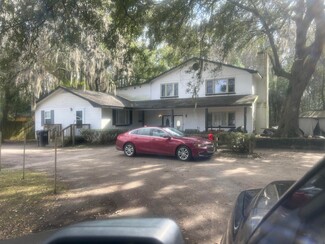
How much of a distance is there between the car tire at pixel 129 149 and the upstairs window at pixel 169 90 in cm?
1457

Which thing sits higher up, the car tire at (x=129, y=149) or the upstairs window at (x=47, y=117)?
the upstairs window at (x=47, y=117)

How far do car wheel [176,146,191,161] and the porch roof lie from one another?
1139cm

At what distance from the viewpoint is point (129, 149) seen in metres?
16.1

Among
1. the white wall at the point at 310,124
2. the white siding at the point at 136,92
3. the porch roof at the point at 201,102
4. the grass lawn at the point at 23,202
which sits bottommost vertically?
the grass lawn at the point at 23,202

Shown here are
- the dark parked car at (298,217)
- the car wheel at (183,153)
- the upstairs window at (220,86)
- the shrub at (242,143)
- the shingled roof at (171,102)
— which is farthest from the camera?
the upstairs window at (220,86)

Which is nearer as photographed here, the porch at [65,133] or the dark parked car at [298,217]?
the dark parked car at [298,217]

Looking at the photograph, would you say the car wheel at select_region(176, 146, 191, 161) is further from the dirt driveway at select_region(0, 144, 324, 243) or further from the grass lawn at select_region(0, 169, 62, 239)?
the grass lawn at select_region(0, 169, 62, 239)

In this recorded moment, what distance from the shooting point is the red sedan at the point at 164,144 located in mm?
14336

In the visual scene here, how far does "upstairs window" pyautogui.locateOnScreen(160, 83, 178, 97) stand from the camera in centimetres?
3005

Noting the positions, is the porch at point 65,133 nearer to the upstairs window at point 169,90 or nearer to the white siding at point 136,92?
the white siding at point 136,92

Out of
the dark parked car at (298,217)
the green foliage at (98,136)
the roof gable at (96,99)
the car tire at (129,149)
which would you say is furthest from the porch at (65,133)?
the dark parked car at (298,217)

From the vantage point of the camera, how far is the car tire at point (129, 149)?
16.1 meters

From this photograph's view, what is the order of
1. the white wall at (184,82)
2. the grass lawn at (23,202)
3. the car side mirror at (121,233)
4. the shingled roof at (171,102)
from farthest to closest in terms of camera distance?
the white wall at (184,82)
the shingled roof at (171,102)
the grass lawn at (23,202)
the car side mirror at (121,233)

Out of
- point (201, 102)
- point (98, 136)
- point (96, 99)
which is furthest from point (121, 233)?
point (96, 99)
